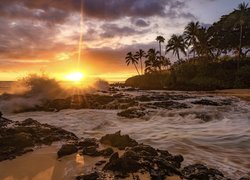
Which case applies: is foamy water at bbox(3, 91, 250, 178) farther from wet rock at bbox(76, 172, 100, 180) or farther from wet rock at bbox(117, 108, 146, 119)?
wet rock at bbox(76, 172, 100, 180)

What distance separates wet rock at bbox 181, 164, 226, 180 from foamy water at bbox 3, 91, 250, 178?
1.43 feet

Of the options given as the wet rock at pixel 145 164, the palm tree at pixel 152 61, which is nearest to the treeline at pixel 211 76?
the palm tree at pixel 152 61

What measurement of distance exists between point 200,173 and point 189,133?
519cm

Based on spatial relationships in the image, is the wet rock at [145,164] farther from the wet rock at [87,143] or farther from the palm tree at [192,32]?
the palm tree at [192,32]

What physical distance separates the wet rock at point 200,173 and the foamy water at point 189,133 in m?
0.44

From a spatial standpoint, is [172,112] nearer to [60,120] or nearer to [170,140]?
[60,120]

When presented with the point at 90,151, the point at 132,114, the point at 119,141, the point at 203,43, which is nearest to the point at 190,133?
the point at 119,141

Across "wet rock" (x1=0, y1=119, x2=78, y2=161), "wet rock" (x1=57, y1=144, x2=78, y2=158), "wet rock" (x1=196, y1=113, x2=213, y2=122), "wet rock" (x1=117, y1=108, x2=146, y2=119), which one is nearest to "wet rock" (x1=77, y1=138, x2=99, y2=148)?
"wet rock" (x1=57, y1=144, x2=78, y2=158)

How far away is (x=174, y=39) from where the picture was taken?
65062mm

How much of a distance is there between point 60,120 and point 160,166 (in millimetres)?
9467

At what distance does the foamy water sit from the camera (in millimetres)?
7886

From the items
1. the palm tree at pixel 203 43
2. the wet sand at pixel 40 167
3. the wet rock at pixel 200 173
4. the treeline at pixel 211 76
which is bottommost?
the wet rock at pixel 200 173

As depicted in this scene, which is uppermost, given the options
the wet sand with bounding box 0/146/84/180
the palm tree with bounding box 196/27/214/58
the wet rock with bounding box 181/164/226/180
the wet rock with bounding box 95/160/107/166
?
the palm tree with bounding box 196/27/214/58

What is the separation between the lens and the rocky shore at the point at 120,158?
619cm
